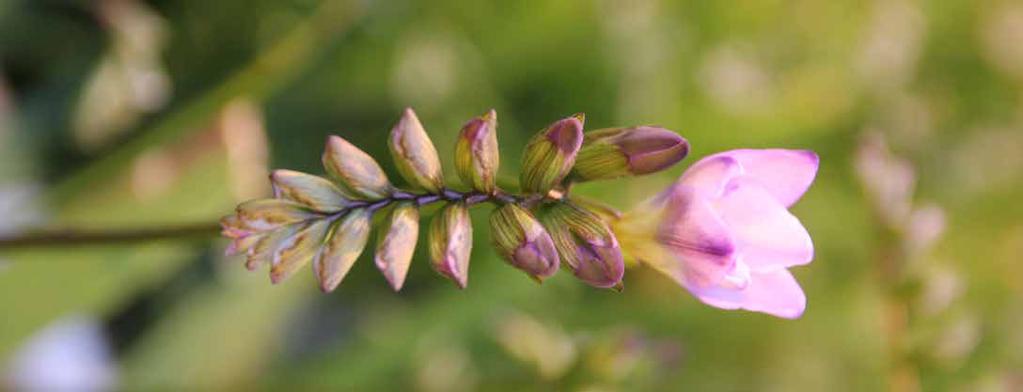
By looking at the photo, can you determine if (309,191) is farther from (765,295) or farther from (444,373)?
(444,373)

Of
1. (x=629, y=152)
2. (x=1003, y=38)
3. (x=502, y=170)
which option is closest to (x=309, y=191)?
(x=629, y=152)

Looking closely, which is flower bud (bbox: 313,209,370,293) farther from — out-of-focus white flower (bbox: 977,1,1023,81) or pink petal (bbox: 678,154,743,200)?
out-of-focus white flower (bbox: 977,1,1023,81)

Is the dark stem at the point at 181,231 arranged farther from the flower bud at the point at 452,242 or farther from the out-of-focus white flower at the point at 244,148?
the out-of-focus white flower at the point at 244,148

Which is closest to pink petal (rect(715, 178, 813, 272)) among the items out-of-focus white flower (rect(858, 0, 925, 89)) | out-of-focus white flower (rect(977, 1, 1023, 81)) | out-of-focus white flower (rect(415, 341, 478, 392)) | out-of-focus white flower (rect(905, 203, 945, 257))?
out-of-focus white flower (rect(905, 203, 945, 257))

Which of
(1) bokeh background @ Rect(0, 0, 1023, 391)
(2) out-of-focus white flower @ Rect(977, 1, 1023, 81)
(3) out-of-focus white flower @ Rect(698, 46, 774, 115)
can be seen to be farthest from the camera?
(2) out-of-focus white flower @ Rect(977, 1, 1023, 81)

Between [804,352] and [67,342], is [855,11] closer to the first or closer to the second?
[804,352]

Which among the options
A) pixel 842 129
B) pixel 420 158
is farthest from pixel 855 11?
pixel 420 158

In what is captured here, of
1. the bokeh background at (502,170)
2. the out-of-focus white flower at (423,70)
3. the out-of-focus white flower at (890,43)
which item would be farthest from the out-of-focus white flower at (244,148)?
the out-of-focus white flower at (890,43)
